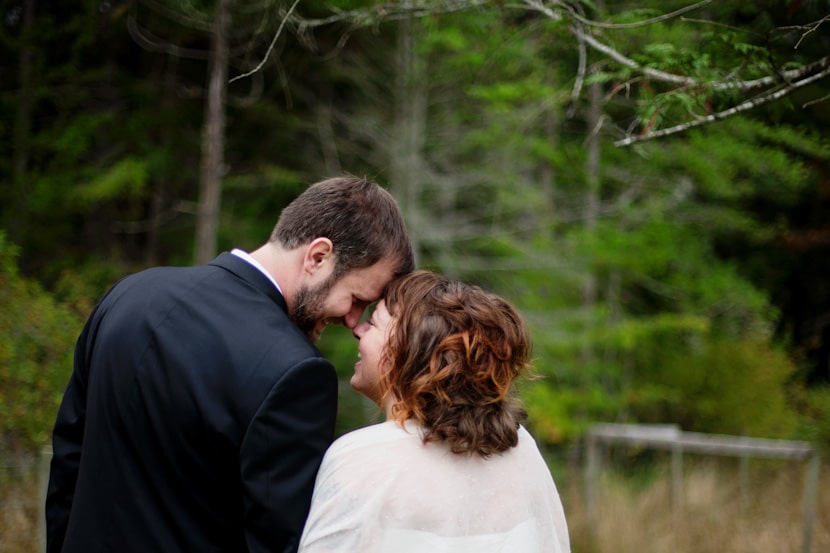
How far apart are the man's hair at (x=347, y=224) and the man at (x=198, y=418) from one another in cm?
20

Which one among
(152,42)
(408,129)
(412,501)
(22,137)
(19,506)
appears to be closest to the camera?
(412,501)

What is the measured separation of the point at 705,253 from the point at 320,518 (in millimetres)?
→ 9933

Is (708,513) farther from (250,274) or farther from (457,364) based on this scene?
(250,274)

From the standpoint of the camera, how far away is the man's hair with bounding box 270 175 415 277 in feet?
7.10

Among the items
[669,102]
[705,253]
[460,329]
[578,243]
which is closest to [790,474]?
[578,243]

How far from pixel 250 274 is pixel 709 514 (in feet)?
20.5

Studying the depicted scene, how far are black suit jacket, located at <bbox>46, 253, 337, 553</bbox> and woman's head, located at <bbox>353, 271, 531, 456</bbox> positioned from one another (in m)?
0.20

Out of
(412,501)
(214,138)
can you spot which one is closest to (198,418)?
(412,501)

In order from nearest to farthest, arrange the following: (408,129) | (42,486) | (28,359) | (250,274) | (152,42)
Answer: (250,274) < (42,486) < (28,359) < (152,42) < (408,129)

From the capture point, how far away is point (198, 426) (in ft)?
5.97

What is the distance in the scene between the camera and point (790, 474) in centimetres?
701

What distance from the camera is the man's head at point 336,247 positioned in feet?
7.11

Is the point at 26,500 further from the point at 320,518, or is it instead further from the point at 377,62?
the point at 377,62

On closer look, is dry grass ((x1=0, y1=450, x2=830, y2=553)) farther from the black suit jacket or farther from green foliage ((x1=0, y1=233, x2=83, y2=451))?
the black suit jacket
